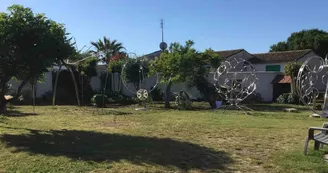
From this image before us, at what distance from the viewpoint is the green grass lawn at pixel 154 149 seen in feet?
20.9

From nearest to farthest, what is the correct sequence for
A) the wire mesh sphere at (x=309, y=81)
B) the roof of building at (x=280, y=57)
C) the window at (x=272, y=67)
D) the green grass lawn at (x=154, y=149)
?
the green grass lawn at (x=154, y=149) < the wire mesh sphere at (x=309, y=81) < the roof of building at (x=280, y=57) < the window at (x=272, y=67)

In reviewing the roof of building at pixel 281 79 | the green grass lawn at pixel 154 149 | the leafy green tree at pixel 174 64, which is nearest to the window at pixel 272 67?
the roof of building at pixel 281 79

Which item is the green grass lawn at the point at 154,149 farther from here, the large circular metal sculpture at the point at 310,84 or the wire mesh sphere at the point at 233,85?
the wire mesh sphere at the point at 233,85

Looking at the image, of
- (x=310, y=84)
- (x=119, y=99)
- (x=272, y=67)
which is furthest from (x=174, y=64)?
(x=272, y=67)

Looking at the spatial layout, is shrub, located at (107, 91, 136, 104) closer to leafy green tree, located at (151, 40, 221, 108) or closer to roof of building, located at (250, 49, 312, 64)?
leafy green tree, located at (151, 40, 221, 108)

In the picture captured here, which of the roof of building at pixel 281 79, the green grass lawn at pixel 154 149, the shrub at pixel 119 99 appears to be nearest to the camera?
the green grass lawn at pixel 154 149

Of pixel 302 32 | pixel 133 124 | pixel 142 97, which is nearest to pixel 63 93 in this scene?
pixel 142 97

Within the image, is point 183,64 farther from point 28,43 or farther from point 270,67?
point 270,67

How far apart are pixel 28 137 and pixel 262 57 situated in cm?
3639

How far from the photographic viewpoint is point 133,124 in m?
12.3

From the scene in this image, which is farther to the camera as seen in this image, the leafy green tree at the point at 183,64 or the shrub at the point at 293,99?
the shrub at the point at 293,99

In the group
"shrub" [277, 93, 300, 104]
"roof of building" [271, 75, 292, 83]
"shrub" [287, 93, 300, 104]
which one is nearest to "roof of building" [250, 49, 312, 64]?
"roof of building" [271, 75, 292, 83]

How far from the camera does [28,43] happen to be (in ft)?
32.2

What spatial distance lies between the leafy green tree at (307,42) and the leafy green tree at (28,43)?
46270 millimetres
